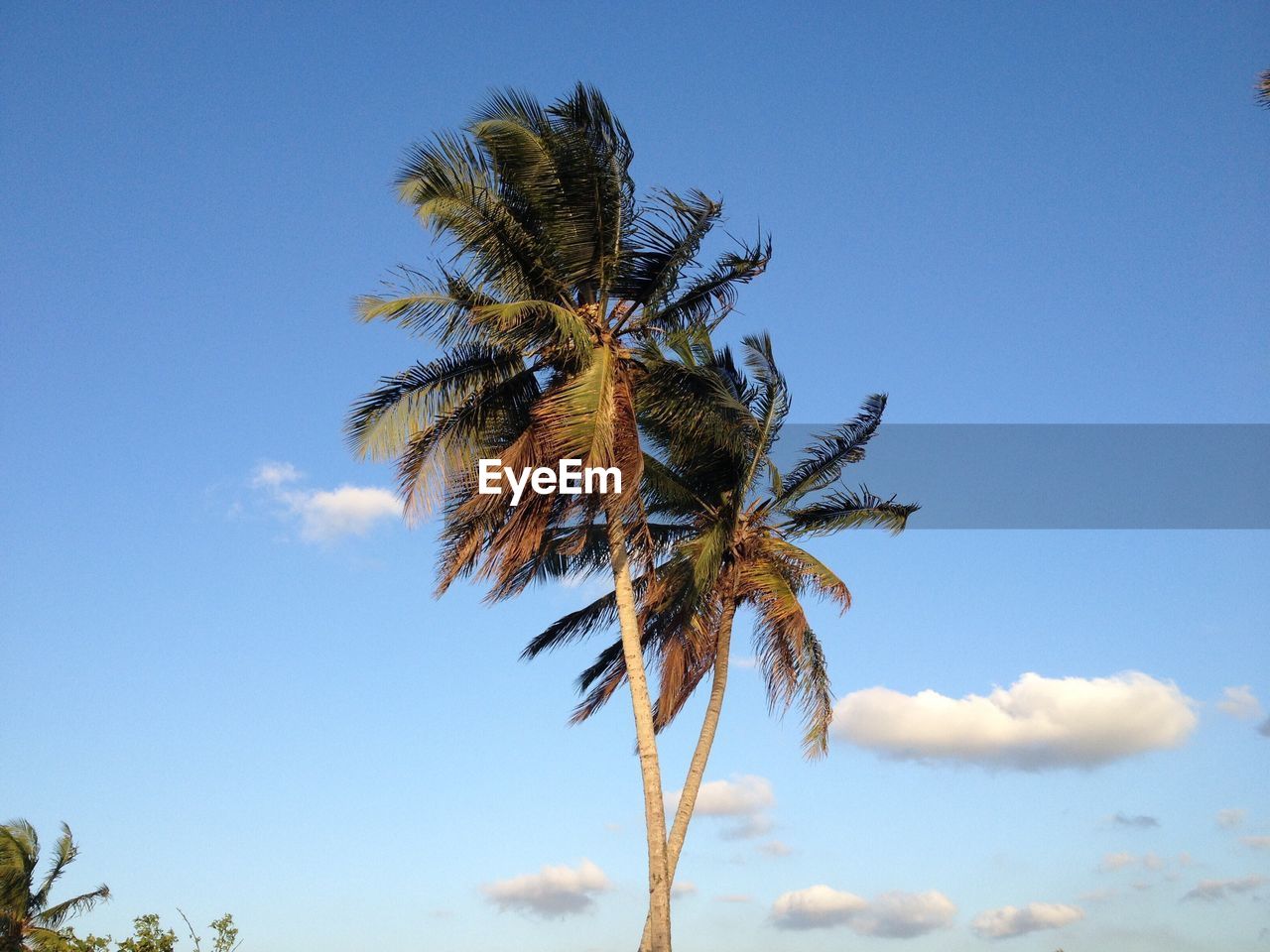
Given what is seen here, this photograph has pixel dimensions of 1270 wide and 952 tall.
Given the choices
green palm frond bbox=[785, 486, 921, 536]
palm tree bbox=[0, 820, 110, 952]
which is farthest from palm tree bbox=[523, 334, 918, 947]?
palm tree bbox=[0, 820, 110, 952]

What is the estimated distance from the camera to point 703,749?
65.3 feet

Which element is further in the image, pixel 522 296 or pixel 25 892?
pixel 25 892

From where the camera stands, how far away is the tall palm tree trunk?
17109mm

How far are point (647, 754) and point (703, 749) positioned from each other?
2.44 meters

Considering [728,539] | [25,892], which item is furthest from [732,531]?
[25,892]

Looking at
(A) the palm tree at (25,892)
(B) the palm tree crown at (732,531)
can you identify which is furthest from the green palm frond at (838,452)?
(A) the palm tree at (25,892)

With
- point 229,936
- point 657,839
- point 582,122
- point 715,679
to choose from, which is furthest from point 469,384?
point 229,936

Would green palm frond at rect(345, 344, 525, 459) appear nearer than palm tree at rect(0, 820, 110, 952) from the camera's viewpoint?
Yes

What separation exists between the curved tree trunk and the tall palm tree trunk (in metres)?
0.58

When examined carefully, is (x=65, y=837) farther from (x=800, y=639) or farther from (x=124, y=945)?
(x=800, y=639)

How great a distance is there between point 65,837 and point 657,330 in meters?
32.5

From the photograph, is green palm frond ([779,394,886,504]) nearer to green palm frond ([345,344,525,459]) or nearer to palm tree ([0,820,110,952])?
green palm frond ([345,344,525,459])

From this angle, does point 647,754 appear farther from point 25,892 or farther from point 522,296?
point 25,892

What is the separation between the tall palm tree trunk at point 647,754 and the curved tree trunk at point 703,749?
575mm
